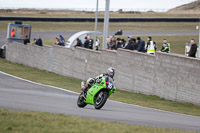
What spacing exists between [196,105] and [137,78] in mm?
4867

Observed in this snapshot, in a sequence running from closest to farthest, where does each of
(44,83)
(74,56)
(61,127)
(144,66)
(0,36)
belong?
(61,127)
(144,66)
(44,83)
(74,56)
(0,36)

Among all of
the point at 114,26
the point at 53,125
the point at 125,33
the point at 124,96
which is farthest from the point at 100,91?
the point at 114,26

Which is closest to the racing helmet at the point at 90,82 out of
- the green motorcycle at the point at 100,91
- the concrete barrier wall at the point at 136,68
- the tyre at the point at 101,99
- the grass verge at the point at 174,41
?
the green motorcycle at the point at 100,91

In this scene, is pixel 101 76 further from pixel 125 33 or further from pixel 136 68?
pixel 125 33

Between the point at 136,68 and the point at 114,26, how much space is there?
35.6 m

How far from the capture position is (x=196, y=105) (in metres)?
18.7

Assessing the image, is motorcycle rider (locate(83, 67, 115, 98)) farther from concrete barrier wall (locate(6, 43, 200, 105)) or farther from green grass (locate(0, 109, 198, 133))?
concrete barrier wall (locate(6, 43, 200, 105))

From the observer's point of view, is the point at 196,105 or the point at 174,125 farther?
the point at 196,105

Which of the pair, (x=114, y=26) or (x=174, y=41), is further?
(x=114, y=26)

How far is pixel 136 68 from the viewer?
23.1m

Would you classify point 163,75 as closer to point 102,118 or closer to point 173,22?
point 102,118

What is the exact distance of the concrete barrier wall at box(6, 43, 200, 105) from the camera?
1956cm

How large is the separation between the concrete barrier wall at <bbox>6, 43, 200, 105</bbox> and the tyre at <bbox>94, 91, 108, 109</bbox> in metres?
6.89

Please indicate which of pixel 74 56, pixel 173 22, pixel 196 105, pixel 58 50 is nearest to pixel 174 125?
pixel 196 105
